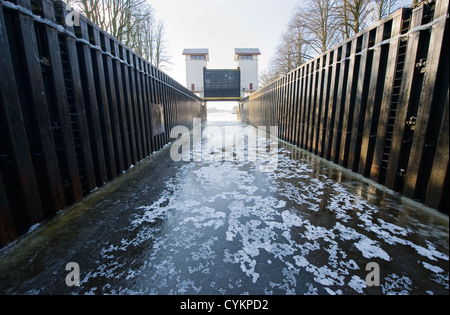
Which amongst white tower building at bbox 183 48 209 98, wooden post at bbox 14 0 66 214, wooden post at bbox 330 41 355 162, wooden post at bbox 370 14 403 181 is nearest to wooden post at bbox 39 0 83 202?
wooden post at bbox 14 0 66 214

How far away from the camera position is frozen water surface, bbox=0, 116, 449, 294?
1.77 m

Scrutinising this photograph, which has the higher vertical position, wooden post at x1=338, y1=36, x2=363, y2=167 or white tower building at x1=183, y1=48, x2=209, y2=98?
white tower building at x1=183, y1=48, x2=209, y2=98

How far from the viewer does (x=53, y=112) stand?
10.3 ft

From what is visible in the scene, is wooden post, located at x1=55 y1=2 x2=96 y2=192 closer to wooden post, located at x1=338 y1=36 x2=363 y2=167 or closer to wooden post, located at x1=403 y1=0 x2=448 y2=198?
wooden post, located at x1=403 y1=0 x2=448 y2=198

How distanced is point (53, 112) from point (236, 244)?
3.44 metres

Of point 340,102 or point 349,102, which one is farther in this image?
point 340,102

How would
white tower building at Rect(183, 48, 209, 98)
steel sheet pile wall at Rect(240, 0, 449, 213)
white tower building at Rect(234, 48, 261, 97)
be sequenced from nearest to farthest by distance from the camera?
steel sheet pile wall at Rect(240, 0, 449, 213) < white tower building at Rect(183, 48, 209, 98) < white tower building at Rect(234, 48, 261, 97)

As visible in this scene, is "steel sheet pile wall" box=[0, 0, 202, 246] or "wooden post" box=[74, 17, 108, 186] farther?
"wooden post" box=[74, 17, 108, 186]

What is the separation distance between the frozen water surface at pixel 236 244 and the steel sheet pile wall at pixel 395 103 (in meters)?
0.52

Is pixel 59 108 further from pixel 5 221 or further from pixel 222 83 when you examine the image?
pixel 222 83

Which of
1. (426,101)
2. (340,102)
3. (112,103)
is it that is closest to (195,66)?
(112,103)

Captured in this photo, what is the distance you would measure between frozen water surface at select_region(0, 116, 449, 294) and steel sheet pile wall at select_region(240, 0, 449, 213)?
20.6 inches

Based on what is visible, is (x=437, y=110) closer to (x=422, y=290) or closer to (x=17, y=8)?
(x=422, y=290)

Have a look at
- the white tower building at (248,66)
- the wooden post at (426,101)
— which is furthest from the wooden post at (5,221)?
the white tower building at (248,66)
